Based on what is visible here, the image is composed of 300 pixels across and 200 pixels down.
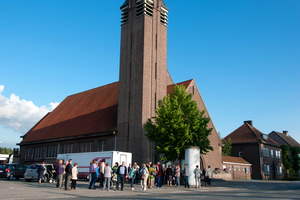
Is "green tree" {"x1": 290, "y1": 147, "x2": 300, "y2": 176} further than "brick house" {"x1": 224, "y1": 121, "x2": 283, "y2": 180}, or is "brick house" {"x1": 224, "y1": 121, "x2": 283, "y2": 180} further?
"green tree" {"x1": 290, "y1": 147, "x2": 300, "y2": 176}

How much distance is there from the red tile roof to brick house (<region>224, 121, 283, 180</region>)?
79.3ft

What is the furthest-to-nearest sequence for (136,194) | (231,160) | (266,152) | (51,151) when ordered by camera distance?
(266,152) → (231,160) → (51,151) → (136,194)

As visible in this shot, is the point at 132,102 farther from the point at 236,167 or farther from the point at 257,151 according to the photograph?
the point at 257,151

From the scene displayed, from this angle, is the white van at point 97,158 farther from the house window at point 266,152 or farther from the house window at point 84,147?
the house window at point 266,152

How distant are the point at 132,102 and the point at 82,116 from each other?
11.7m

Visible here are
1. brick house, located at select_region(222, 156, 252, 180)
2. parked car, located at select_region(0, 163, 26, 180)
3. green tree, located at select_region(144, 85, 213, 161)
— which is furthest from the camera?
brick house, located at select_region(222, 156, 252, 180)

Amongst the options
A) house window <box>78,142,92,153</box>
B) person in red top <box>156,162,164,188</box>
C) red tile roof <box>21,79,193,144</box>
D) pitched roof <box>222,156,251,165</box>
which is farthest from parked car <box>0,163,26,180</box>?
pitched roof <box>222,156,251,165</box>

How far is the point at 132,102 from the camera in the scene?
3138 centimetres

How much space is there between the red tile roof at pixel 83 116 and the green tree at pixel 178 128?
8.65m

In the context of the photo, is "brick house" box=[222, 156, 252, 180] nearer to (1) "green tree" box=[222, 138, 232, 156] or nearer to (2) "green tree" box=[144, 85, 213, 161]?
(1) "green tree" box=[222, 138, 232, 156]

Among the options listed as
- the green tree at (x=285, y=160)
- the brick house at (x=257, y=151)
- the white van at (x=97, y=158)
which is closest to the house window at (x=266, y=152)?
the brick house at (x=257, y=151)

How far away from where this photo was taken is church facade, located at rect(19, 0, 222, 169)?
100 feet

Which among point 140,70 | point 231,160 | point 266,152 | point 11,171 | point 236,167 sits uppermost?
point 140,70

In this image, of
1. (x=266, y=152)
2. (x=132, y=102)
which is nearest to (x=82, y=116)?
(x=132, y=102)
